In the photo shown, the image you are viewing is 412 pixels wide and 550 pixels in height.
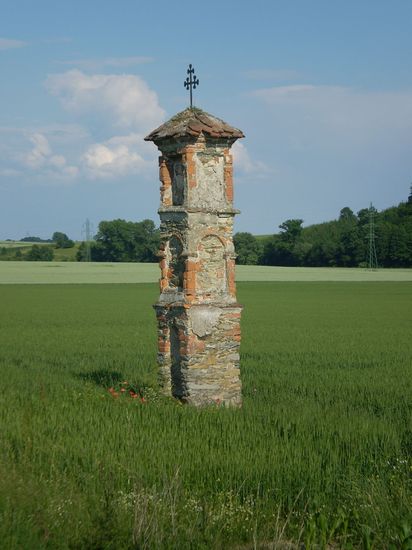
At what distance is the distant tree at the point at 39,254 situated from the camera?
97812 mm

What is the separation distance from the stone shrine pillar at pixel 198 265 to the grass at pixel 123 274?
48.8 meters

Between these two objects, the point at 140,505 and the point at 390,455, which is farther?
the point at 390,455

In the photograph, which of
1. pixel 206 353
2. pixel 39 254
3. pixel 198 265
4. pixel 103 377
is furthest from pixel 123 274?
pixel 206 353

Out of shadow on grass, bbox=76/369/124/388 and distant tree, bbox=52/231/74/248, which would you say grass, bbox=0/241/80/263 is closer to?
distant tree, bbox=52/231/74/248

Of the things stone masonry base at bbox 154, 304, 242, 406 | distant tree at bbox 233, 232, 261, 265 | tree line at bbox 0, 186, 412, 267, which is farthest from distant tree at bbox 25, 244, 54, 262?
stone masonry base at bbox 154, 304, 242, 406

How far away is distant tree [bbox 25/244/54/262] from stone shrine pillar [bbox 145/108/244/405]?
3361 inches

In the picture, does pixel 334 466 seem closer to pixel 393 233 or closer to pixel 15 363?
pixel 15 363

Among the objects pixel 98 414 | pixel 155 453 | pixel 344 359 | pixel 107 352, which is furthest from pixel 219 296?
pixel 107 352

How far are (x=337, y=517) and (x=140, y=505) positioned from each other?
1809mm

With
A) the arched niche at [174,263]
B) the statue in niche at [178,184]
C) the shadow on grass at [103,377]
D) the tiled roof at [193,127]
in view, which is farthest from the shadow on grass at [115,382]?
the tiled roof at [193,127]

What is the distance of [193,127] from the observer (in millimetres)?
13211

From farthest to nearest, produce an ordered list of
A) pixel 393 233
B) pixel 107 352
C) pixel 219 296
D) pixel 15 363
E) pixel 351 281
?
pixel 393 233
pixel 351 281
pixel 107 352
pixel 15 363
pixel 219 296

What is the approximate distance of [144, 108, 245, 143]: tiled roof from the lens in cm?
1325

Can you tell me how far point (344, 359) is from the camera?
65.8 feet
